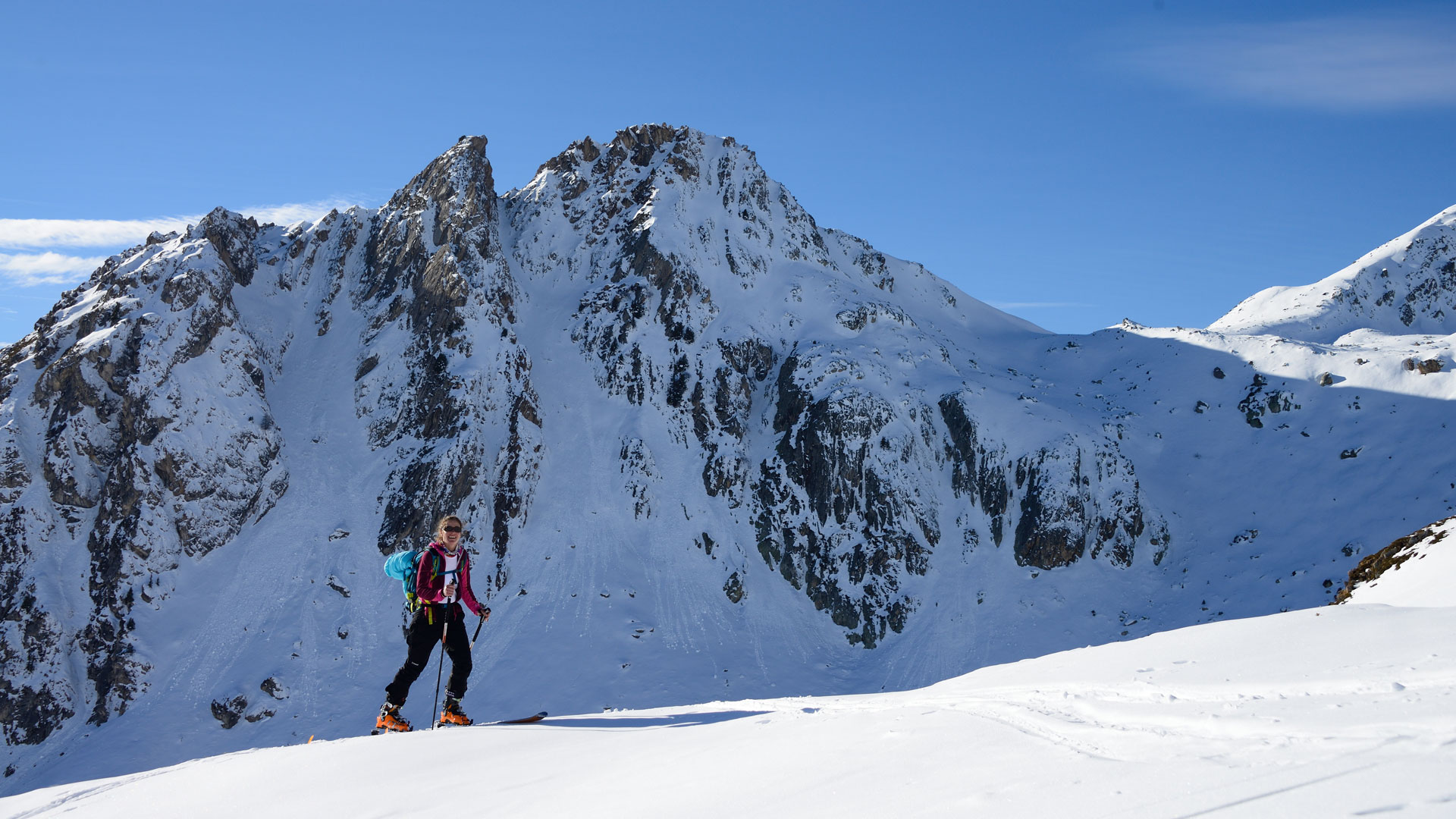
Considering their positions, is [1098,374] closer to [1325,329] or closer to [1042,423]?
[1042,423]

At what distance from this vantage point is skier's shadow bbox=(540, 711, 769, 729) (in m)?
10.1

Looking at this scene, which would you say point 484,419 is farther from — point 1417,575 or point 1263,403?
point 1263,403

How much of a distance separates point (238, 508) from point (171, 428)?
15.4ft

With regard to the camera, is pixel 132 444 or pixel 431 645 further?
pixel 132 444

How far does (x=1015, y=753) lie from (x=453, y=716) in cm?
835

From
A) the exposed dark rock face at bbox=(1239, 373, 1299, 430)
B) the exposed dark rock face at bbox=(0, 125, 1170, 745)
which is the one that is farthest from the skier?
the exposed dark rock face at bbox=(1239, 373, 1299, 430)

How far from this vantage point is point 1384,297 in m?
60.9

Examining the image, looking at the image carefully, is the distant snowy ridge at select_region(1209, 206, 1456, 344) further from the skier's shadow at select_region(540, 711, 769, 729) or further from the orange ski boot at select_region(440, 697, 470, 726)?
the orange ski boot at select_region(440, 697, 470, 726)

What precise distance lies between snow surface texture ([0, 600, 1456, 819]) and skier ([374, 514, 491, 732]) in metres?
2.15

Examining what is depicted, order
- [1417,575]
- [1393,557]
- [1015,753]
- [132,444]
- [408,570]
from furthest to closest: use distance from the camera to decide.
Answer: [132,444] < [1393,557] < [1417,575] < [408,570] < [1015,753]

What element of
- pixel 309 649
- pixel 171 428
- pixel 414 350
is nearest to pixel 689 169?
pixel 414 350

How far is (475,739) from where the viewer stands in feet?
30.3

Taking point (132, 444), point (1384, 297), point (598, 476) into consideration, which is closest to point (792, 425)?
point (598, 476)

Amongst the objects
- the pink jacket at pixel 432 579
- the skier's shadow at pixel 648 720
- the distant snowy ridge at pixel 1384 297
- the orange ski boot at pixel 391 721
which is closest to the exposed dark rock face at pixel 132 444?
the orange ski boot at pixel 391 721
